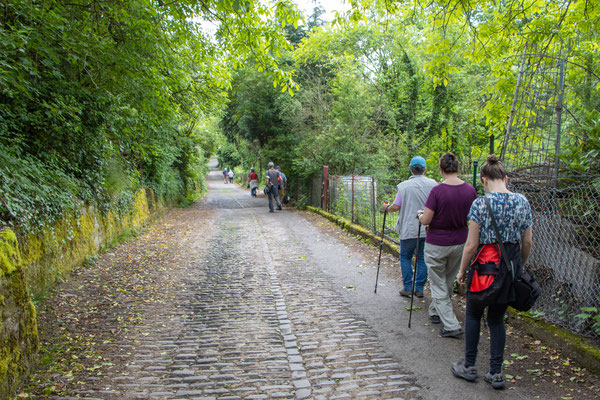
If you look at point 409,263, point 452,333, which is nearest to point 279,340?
point 452,333

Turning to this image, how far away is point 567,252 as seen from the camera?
453 centimetres

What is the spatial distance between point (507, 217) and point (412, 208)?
2.30m

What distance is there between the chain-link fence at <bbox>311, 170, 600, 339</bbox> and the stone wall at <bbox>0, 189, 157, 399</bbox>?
527 centimetres

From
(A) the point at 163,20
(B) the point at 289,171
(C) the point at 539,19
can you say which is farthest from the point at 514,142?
(B) the point at 289,171

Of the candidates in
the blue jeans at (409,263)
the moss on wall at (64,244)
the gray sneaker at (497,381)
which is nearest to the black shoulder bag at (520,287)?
the gray sneaker at (497,381)

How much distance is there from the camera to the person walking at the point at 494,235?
340 centimetres

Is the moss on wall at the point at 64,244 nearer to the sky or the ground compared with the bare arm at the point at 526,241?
nearer to the ground

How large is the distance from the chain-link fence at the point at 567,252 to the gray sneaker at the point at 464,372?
1312 millimetres

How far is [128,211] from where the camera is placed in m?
11.5

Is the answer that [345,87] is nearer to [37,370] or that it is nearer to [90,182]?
[90,182]

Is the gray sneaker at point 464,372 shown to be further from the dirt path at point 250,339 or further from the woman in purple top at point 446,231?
the woman in purple top at point 446,231

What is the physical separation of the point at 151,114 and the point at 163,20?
183 centimetres

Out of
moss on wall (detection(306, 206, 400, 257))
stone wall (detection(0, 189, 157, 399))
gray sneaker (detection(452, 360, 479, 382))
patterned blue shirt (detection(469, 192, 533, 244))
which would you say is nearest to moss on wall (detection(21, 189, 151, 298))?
stone wall (detection(0, 189, 157, 399))

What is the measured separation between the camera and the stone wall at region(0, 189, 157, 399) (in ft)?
11.6
